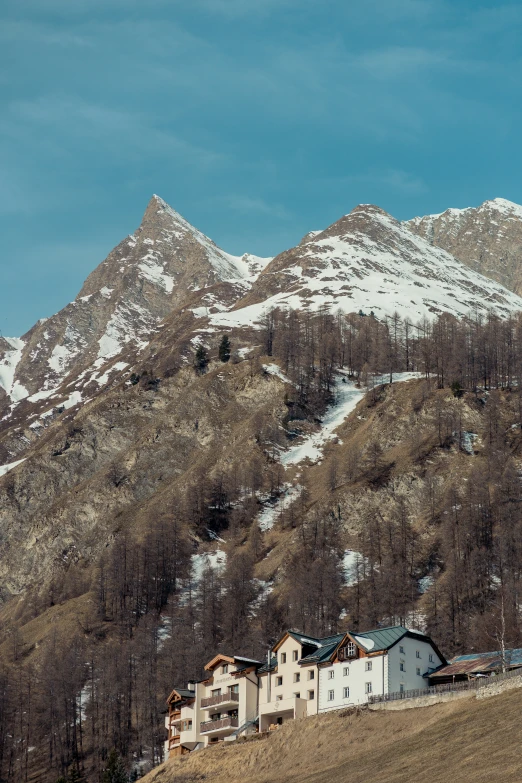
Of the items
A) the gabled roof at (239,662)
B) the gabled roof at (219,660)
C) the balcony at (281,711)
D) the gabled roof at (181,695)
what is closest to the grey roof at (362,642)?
the gabled roof at (239,662)

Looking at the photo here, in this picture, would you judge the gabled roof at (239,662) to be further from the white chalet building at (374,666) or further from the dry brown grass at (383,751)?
the dry brown grass at (383,751)

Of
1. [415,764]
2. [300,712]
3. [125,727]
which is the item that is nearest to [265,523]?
[125,727]

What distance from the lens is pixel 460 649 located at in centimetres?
12550

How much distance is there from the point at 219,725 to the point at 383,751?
99.9ft

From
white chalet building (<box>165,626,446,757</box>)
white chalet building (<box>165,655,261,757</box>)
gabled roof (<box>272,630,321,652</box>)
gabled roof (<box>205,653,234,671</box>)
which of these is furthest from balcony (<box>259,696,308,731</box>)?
gabled roof (<box>205,653,234,671</box>)

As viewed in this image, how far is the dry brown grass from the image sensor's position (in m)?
62.1

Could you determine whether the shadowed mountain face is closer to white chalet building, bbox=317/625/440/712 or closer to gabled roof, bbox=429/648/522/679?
gabled roof, bbox=429/648/522/679

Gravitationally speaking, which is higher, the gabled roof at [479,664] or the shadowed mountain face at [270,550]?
the shadowed mountain face at [270,550]

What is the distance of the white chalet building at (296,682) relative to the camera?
92875 millimetres

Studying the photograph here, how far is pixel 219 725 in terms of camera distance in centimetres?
10144

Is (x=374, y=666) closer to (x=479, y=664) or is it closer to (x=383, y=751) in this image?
(x=479, y=664)

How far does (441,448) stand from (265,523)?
3107 cm

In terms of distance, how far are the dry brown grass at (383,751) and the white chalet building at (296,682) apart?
5958 millimetres

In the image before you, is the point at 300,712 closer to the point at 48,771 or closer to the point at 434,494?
the point at 48,771
